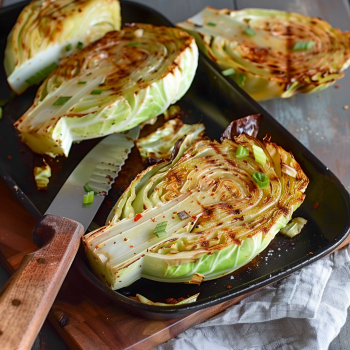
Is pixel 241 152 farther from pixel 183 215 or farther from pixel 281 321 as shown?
pixel 281 321

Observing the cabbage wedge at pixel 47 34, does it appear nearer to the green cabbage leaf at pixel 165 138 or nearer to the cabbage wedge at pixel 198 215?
the green cabbage leaf at pixel 165 138

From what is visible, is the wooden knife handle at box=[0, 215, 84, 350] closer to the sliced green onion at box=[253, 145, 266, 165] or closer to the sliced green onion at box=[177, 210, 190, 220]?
the sliced green onion at box=[177, 210, 190, 220]

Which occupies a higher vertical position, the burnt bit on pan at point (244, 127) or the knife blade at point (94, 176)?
the knife blade at point (94, 176)

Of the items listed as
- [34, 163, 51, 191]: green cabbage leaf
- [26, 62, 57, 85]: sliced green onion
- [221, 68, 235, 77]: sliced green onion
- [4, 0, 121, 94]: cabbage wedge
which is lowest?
[221, 68, 235, 77]: sliced green onion

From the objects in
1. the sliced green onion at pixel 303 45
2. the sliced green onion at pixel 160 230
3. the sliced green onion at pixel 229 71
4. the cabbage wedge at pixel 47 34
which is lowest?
the sliced green onion at pixel 303 45

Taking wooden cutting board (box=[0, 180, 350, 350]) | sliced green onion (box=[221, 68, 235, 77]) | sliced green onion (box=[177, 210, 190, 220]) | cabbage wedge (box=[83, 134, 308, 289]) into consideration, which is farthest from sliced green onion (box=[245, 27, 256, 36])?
wooden cutting board (box=[0, 180, 350, 350])

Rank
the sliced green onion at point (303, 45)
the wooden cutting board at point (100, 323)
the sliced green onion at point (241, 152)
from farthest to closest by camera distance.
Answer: the sliced green onion at point (303, 45) → the sliced green onion at point (241, 152) → the wooden cutting board at point (100, 323)

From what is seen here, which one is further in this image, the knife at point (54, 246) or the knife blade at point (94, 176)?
the knife blade at point (94, 176)

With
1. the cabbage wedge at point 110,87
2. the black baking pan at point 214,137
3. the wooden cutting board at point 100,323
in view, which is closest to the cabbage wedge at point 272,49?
the black baking pan at point 214,137
